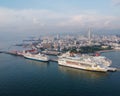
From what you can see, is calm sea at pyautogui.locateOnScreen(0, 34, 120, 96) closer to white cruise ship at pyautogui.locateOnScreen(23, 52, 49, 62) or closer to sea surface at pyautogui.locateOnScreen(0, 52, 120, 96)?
sea surface at pyautogui.locateOnScreen(0, 52, 120, 96)

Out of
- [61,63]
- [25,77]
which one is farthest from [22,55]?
[25,77]

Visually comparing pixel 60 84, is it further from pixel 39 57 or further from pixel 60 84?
pixel 39 57

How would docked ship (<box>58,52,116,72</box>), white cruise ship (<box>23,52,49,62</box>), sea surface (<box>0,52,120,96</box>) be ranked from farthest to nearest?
white cruise ship (<box>23,52,49,62</box>) → docked ship (<box>58,52,116,72</box>) → sea surface (<box>0,52,120,96</box>)

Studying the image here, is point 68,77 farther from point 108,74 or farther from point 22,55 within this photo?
point 22,55

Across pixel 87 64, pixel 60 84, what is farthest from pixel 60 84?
pixel 87 64

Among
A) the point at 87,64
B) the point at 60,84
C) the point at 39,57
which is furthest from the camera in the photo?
the point at 39,57

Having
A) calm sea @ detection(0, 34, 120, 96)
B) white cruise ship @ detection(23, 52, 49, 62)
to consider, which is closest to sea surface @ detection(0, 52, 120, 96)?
calm sea @ detection(0, 34, 120, 96)

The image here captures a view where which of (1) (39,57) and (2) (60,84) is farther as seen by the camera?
(1) (39,57)

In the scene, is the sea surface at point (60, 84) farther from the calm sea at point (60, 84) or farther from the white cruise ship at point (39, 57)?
the white cruise ship at point (39, 57)

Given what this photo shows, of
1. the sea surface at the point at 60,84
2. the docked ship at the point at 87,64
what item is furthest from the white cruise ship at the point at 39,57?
the sea surface at the point at 60,84

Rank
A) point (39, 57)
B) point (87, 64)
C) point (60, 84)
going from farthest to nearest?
1. point (39, 57)
2. point (87, 64)
3. point (60, 84)

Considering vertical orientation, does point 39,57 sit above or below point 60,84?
above
